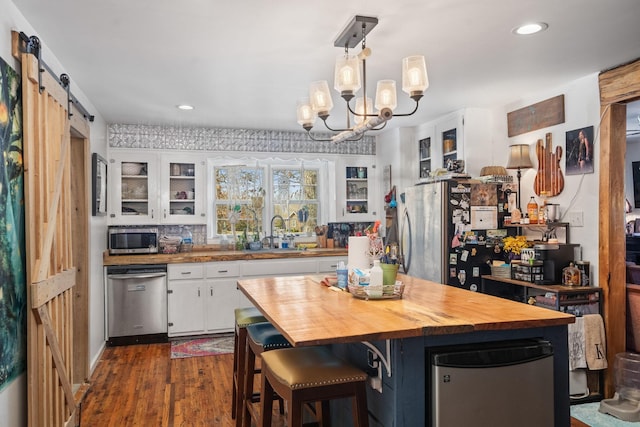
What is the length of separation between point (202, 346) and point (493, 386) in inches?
139

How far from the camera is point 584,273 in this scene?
11.5 ft

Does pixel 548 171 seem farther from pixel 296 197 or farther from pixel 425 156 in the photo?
pixel 296 197

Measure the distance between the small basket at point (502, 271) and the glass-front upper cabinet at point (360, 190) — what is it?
2.18m

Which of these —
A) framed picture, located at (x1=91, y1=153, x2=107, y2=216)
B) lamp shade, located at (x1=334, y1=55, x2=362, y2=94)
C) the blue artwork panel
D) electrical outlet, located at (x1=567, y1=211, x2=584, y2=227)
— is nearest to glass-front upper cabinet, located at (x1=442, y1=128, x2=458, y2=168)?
electrical outlet, located at (x1=567, y1=211, x2=584, y2=227)

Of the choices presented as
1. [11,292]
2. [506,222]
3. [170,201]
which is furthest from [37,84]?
[506,222]

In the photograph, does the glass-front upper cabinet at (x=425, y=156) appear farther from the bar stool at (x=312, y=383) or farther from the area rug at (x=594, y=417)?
the bar stool at (x=312, y=383)

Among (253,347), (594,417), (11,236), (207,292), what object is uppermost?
(11,236)

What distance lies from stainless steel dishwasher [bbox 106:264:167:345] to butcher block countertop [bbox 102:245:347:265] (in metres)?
0.09

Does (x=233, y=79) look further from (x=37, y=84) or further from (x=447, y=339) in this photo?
(x=447, y=339)

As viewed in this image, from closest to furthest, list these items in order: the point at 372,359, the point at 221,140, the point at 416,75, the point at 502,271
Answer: the point at 372,359 < the point at 416,75 < the point at 502,271 < the point at 221,140

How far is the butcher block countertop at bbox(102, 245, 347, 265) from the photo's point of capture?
4820 mm

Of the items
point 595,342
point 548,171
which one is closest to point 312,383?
point 595,342

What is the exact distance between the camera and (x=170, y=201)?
5.43 metres

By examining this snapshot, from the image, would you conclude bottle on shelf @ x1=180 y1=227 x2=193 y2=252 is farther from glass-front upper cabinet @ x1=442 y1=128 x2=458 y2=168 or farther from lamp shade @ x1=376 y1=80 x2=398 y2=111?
lamp shade @ x1=376 y1=80 x2=398 y2=111
